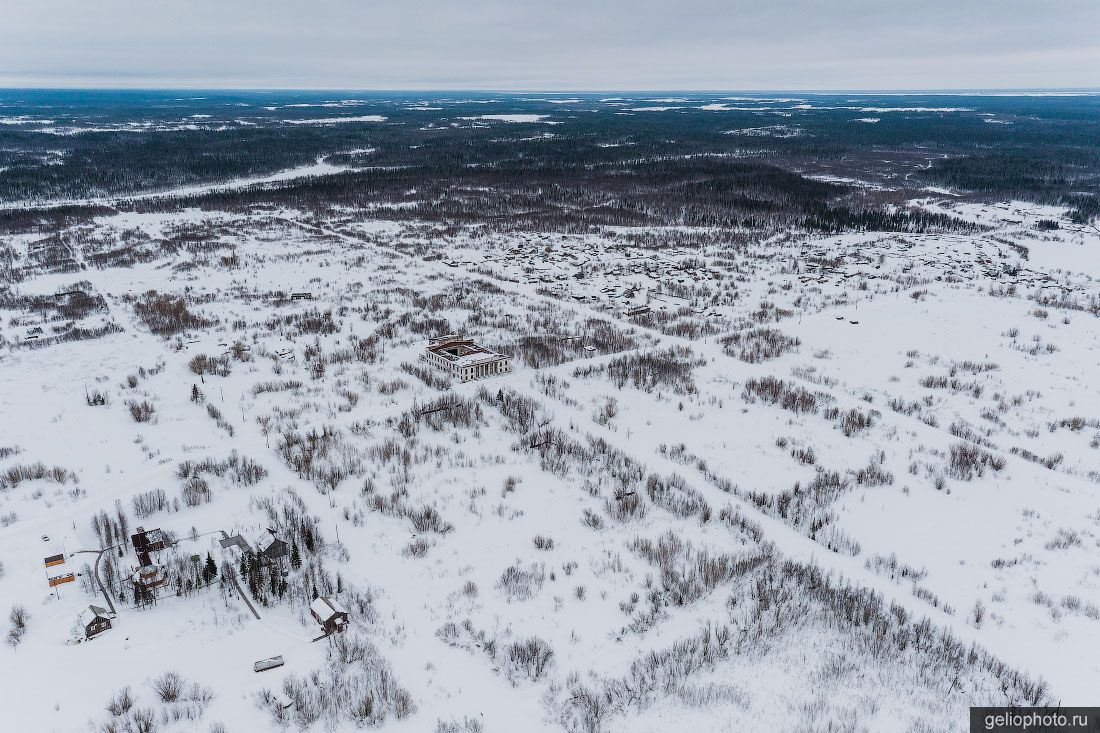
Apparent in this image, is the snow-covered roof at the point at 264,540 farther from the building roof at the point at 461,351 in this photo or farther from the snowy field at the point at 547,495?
the building roof at the point at 461,351

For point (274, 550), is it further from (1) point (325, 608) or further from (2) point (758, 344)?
(2) point (758, 344)

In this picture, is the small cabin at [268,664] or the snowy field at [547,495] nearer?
the snowy field at [547,495]

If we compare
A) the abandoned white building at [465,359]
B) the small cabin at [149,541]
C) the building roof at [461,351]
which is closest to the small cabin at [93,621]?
the small cabin at [149,541]

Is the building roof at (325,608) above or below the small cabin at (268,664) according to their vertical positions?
above

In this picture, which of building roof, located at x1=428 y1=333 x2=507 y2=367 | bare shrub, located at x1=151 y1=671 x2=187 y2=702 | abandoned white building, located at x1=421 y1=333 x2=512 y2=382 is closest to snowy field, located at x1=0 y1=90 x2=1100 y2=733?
bare shrub, located at x1=151 y1=671 x2=187 y2=702

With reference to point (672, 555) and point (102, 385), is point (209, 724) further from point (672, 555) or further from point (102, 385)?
point (102, 385)

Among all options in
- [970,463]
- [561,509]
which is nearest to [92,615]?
[561,509]

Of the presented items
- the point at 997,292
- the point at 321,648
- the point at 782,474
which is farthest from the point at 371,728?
the point at 997,292

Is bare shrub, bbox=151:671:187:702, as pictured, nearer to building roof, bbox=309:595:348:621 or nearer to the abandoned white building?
building roof, bbox=309:595:348:621
